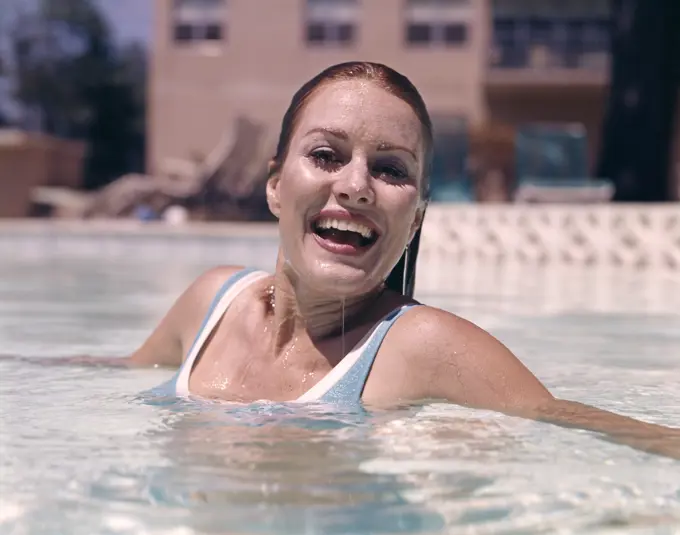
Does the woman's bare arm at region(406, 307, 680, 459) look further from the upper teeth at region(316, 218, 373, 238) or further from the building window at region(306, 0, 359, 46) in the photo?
the building window at region(306, 0, 359, 46)

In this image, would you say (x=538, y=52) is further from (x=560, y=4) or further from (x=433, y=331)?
(x=433, y=331)

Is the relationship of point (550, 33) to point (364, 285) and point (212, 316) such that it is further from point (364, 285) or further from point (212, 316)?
point (364, 285)

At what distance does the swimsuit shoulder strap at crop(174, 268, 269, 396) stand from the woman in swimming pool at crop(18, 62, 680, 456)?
5.3 inches

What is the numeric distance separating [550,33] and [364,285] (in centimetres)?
2475

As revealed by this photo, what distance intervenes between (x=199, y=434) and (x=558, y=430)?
0.74 m

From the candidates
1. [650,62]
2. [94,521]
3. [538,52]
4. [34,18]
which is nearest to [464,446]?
[94,521]

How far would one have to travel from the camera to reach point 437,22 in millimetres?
27125

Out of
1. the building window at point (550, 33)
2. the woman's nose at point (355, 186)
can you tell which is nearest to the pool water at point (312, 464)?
the woman's nose at point (355, 186)

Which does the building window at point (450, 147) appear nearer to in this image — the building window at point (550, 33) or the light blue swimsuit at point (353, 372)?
the building window at point (550, 33)

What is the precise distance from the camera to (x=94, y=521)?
62.9 inches

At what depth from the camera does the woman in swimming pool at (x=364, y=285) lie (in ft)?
7.23

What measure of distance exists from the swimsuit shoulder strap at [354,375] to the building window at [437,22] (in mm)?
25381

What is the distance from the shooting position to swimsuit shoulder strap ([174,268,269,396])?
8.36ft

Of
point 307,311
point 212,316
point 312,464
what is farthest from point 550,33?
point 312,464
